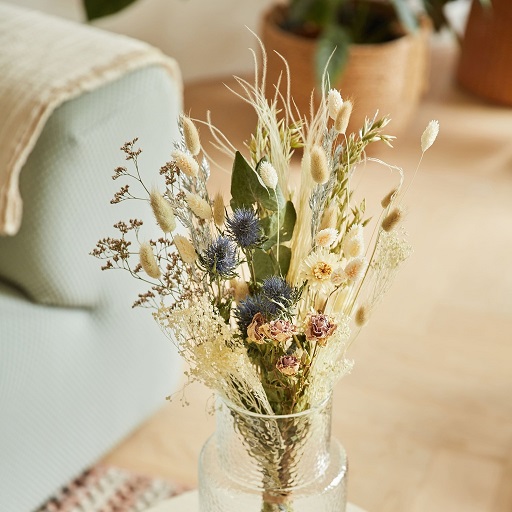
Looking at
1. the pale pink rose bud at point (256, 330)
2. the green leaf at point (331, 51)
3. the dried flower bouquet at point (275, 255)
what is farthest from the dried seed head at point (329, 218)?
the green leaf at point (331, 51)

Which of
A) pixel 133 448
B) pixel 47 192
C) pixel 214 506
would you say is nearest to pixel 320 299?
pixel 214 506

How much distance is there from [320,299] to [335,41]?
167 centimetres

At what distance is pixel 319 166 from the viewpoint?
0.78 metres

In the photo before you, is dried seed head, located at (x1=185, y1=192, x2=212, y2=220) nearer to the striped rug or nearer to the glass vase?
the glass vase

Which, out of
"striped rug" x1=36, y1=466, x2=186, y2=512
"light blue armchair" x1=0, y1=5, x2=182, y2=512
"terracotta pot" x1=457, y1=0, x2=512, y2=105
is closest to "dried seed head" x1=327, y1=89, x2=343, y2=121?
"light blue armchair" x1=0, y1=5, x2=182, y2=512

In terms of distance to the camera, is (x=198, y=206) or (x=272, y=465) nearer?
(x=198, y=206)

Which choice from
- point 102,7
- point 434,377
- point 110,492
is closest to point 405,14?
point 102,7

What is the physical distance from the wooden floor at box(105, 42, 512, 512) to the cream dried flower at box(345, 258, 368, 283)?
0.83 m

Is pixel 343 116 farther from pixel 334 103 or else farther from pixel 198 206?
pixel 198 206

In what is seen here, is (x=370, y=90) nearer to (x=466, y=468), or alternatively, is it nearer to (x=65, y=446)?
(x=466, y=468)

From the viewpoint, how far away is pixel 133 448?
5.41 feet

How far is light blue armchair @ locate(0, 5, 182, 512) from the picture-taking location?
4.31ft

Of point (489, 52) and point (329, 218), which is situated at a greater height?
point (329, 218)

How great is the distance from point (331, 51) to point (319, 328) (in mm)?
1711
